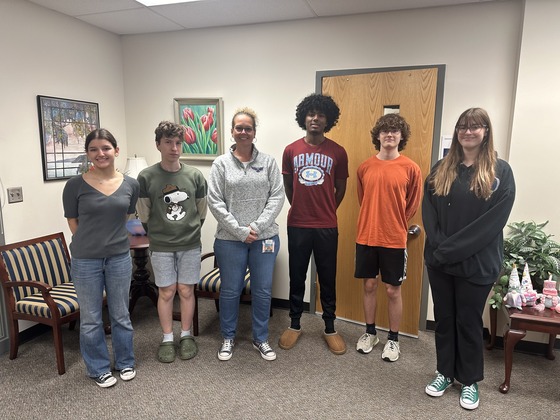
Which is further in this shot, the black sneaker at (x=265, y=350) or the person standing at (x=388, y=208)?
the black sneaker at (x=265, y=350)

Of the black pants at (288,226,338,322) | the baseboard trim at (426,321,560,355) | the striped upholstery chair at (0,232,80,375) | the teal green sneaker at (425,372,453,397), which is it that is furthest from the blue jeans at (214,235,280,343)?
the baseboard trim at (426,321,560,355)

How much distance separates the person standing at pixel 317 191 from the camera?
8.20ft

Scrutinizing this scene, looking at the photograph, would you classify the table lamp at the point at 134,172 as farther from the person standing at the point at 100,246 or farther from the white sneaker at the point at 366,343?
the white sneaker at the point at 366,343

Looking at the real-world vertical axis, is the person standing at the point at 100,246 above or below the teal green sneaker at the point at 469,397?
above


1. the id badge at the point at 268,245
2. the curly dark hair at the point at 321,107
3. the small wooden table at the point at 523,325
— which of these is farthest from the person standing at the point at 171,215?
the small wooden table at the point at 523,325

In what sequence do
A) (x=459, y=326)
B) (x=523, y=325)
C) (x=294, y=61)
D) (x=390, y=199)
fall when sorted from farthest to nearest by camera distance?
1. (x=294, y=61)
2. (x=390, y=199)
3. (x=523, y=325)
4. (x=459, y=326)

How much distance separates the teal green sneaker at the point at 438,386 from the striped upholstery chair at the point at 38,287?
2122mm

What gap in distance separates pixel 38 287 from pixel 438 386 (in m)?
2.36

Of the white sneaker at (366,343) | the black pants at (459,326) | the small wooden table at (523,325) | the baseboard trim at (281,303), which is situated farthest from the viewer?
the baseboard trim at (281,303)

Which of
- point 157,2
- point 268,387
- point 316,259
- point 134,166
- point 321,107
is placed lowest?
point 268,387

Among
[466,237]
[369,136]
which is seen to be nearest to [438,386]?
[466,237]

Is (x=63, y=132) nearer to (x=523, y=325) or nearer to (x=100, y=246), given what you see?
(x=100, y=246)

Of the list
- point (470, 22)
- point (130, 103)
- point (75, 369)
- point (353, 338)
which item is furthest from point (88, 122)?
point (470, 22)

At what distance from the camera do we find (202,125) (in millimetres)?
3361
